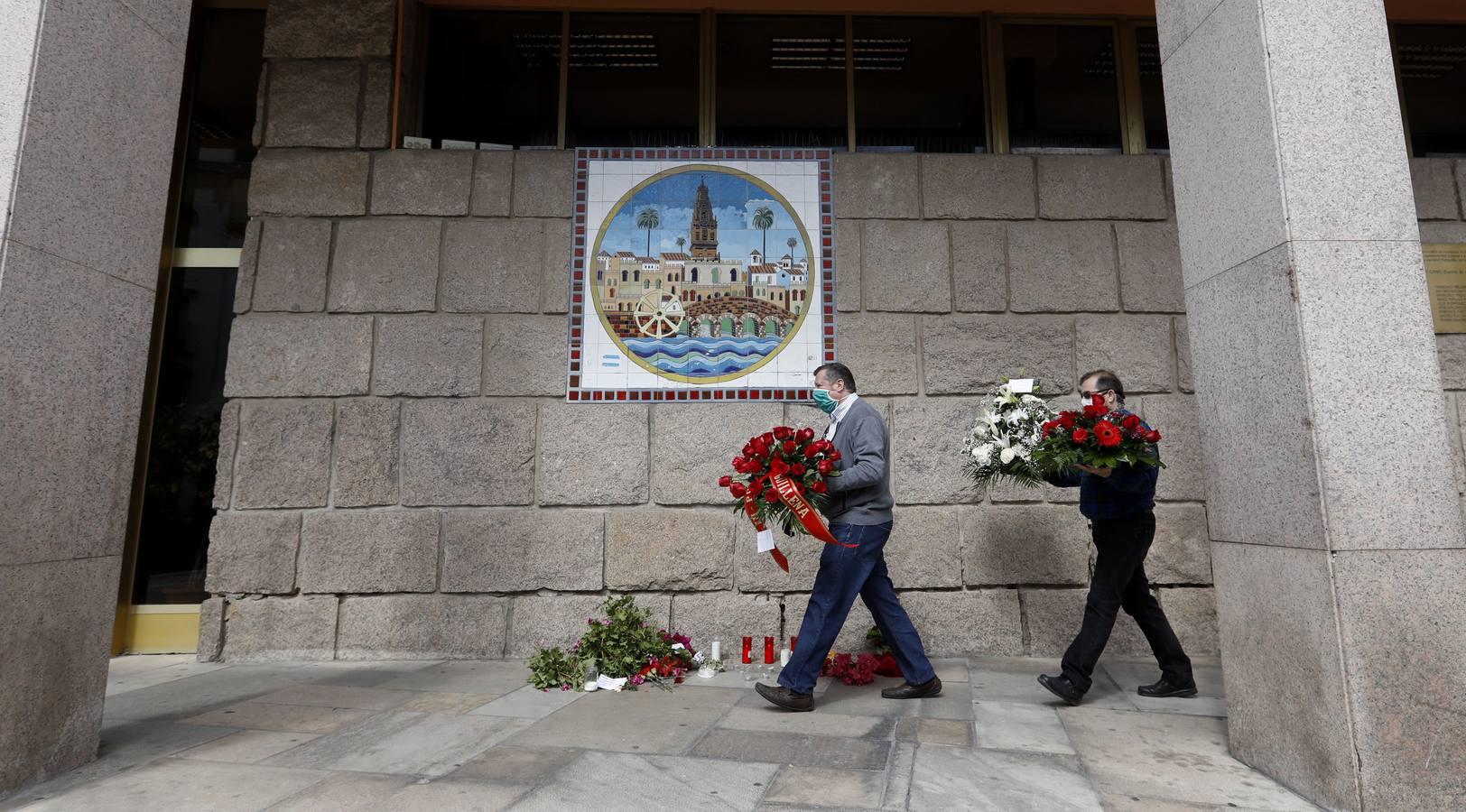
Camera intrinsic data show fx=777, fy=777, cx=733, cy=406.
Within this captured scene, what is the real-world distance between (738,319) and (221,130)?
4801mm

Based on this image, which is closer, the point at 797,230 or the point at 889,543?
the point at 889,543

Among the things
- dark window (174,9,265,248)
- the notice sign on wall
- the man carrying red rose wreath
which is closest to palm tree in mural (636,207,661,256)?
the man carrying red rose wreath

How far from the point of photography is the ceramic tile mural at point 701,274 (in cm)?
615

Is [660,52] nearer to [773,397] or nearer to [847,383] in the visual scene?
[773,397]

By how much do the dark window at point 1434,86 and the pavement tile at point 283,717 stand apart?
9429 millimetres

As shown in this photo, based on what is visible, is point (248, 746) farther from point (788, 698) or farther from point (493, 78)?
point (493, 78)

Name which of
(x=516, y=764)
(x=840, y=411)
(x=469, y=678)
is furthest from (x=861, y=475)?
(x=469, y=678)

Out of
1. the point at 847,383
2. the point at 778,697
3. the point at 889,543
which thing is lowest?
the point at 778,697

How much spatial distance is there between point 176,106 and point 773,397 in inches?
162

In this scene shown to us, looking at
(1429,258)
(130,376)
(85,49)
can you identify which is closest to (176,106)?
(85,49)

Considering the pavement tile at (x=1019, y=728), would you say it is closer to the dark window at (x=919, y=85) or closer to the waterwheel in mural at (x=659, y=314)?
the waterwheel in mural at (x=659, y=314)

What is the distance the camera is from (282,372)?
6070 mm

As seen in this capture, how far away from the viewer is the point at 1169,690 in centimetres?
464

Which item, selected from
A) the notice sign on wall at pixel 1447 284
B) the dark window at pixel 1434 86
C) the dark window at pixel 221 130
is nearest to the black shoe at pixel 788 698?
the dark window at pixel 221 130
